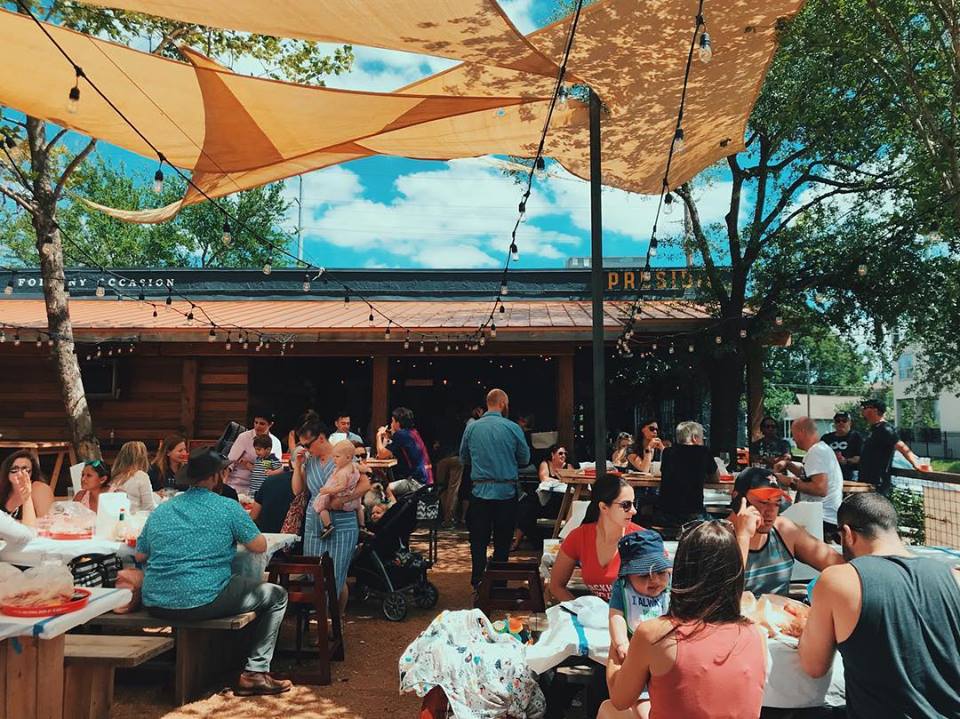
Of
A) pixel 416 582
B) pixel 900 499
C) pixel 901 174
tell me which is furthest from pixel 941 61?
pixel 416 582

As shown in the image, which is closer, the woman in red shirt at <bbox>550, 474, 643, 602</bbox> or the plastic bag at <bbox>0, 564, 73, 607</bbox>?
the plastic bag at <bbox>0, 564, 73, 607</bbox>

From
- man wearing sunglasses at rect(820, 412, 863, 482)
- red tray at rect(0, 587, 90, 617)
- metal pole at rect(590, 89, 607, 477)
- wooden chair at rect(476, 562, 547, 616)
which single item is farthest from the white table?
man wearing sunglasses at rect(820, 412, 863, 482)

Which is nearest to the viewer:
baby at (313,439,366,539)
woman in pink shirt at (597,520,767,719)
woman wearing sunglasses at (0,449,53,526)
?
woman in pink shirt at (597,520,767,719)

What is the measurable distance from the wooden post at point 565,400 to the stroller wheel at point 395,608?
5255mm

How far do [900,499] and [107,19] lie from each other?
41.1 feet

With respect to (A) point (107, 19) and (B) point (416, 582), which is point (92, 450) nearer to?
(B) point (416, 582)

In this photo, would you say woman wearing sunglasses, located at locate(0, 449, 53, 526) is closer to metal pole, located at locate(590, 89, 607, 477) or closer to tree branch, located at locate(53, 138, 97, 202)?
→ metal pole, located at locate(590, 89, 607, 477)

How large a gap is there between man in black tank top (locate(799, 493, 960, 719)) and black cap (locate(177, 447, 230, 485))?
10.4 ft

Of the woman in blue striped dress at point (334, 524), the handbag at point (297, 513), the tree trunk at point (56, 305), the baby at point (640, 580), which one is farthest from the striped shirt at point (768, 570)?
the tree trunk at point (56, 305)

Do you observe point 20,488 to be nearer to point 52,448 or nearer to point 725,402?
point 52,448

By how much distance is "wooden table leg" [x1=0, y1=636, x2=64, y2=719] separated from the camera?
3.14 meters

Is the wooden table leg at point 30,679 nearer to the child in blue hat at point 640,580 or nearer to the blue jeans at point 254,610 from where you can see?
the blue jeans at point 254,610

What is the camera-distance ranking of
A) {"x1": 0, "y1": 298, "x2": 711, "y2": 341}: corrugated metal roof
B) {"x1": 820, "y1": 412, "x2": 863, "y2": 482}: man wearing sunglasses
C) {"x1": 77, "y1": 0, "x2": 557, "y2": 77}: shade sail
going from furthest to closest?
{"x1": 0, "y1": 298, "x2": 711, "y2": 341}: corrugated metal roof, {"x1": 820, "y1": 412, "x2": 863, "y2": 482}: man wearing sunglasses, {"x1": 77, "y1": 0, "x2": 557, "y2": 77}: shade sail

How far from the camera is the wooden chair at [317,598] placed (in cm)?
457
